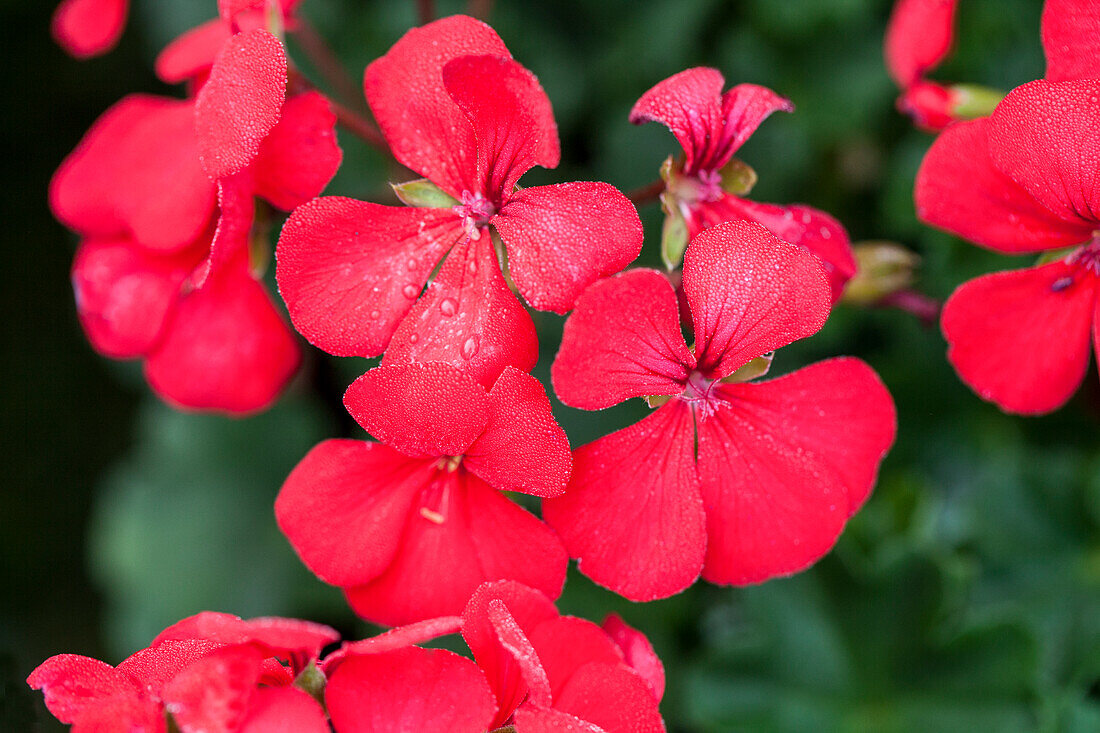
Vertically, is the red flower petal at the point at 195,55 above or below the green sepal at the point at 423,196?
above

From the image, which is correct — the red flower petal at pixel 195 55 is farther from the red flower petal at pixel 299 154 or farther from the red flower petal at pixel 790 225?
the red flower petal at pixel 790 225

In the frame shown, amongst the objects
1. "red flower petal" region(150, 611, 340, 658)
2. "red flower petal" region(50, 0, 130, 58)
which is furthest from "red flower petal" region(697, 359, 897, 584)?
"red flower petal" region(50, 0, 130, 58)

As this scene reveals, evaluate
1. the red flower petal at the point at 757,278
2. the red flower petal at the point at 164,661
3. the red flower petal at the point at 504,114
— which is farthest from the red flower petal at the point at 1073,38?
the red flower petal at the point at 164,661

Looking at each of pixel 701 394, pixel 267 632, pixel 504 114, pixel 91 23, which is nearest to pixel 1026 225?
pixel 701 394

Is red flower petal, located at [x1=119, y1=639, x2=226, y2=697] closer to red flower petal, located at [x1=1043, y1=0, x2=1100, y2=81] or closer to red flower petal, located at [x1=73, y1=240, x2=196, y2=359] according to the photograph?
red flower petal, located at [x1=73, y1=240, x2=196, y2=359]

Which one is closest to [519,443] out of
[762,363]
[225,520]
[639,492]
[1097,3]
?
[639,492]

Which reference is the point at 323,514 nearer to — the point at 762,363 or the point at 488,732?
the point at 488,732
